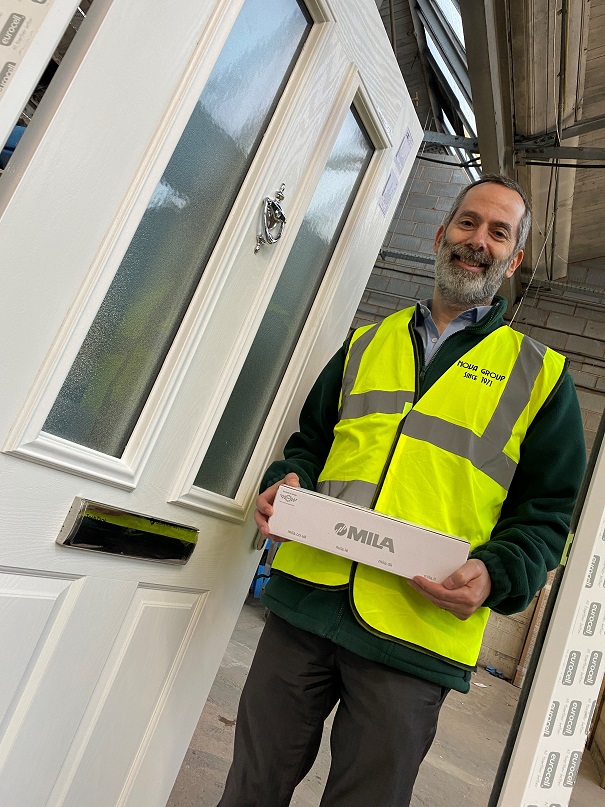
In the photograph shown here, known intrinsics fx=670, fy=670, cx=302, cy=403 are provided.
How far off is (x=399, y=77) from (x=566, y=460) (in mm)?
1053

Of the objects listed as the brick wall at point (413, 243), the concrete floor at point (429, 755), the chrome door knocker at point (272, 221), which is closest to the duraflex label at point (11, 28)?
the chrome door knocker at point (272, 221)

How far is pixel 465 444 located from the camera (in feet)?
3.92

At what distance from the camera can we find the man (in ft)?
3.54

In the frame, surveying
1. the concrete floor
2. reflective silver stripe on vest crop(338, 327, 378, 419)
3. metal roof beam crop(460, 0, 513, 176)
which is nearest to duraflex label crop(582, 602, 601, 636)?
reflective silver stripe on vest crop(338, 327, 378, 419)

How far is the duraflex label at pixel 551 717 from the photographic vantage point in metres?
0.91

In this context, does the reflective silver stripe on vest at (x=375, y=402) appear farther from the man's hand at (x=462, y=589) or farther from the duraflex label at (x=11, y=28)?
the duraflex label at (x=11, y=28)

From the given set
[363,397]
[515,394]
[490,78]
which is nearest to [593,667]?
[515,394]

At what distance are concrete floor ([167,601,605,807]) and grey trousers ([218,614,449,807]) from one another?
92cm

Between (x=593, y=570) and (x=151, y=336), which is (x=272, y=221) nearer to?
(x=151, y=336)

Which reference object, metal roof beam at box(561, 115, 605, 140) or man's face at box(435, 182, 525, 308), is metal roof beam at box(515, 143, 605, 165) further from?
man's face at box(435, 182, 525, 308)

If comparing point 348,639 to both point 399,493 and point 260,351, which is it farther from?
point 260,351

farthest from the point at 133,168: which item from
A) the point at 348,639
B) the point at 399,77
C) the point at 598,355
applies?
the point at 598,355

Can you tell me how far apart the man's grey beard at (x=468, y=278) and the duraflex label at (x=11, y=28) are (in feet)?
2.97

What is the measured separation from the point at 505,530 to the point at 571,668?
0.26 m
